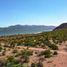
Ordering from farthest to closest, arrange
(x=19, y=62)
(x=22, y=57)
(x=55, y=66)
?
(x=22, y=57)
(x=19, y=62)
(x=55, y=66)

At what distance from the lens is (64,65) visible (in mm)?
16297

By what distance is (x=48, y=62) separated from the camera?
16781 mm

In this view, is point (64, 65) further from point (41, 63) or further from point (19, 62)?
point (19, 62)

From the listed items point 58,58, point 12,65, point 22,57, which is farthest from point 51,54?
point 12,65

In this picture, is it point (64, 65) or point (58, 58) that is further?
point (58, 58)

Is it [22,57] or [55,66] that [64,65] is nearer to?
[55,66]

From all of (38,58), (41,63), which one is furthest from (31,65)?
(38,58)

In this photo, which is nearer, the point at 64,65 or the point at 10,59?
the point at 64,65

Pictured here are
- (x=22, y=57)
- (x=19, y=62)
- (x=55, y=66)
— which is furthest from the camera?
(x=22, y=57)

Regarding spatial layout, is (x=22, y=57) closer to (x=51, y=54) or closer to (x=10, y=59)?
(x=10, y=59)

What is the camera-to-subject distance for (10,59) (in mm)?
17734

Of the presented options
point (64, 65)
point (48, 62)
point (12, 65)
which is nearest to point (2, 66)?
point (12, 65)

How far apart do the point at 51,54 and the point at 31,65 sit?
10.7ft

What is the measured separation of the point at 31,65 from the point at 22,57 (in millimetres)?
2335
